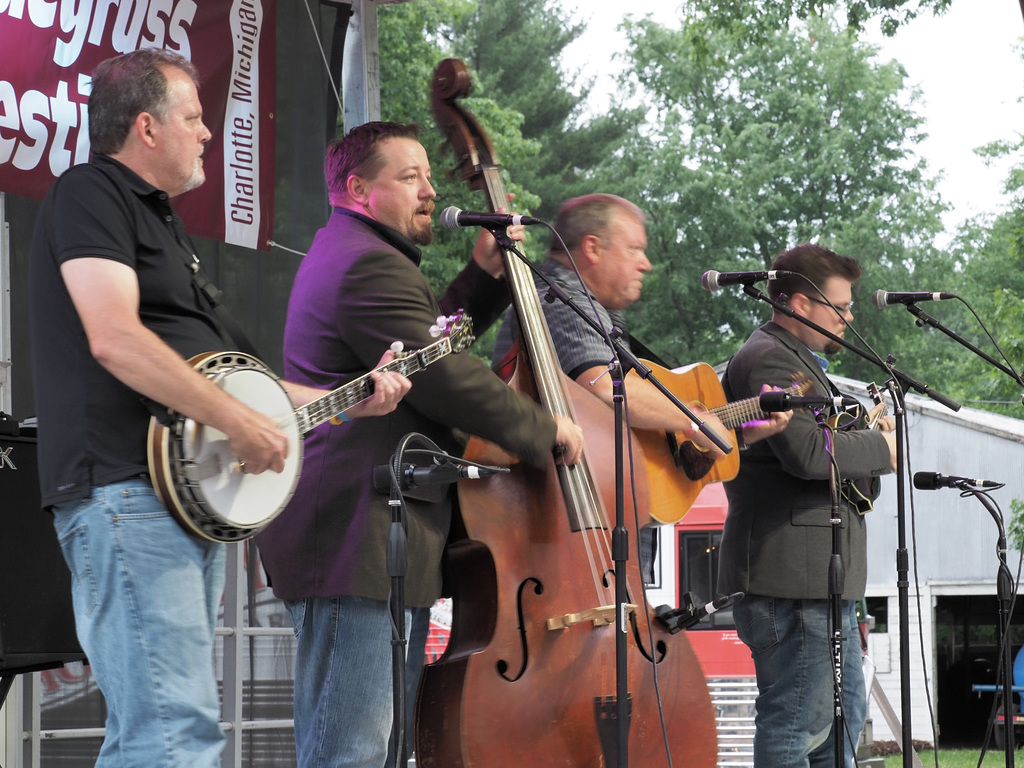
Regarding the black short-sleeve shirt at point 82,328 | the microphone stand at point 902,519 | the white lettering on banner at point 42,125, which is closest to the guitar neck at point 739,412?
the microphone stand at point 902,519

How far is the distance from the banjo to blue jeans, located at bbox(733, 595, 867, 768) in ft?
6.94

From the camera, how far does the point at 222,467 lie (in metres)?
2.73

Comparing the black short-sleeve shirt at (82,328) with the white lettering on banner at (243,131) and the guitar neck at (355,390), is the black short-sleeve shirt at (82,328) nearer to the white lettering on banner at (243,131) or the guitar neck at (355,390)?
the guitar neck at (355,390)

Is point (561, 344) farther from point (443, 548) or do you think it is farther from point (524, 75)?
point (524, 75)

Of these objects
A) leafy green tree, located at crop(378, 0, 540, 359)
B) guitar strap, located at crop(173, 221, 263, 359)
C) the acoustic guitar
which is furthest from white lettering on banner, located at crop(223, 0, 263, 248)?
leafy green tree, located at crop(378, 0, 540, 359)

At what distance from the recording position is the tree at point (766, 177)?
1257 inches

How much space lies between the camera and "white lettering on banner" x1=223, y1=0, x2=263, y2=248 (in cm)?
577

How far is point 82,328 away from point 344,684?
1.15 meters

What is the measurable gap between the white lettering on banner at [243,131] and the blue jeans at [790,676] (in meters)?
2.86

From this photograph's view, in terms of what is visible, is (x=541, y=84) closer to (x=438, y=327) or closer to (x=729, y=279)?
(x=729, y=279)

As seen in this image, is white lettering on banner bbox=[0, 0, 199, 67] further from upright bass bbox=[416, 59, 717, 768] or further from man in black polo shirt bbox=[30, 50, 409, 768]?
A: man in black polo shirt bbox=[30, 50, 409, 768]

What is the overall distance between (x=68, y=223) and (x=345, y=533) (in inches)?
42.8

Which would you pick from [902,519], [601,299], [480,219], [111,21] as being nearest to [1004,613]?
[902,519]

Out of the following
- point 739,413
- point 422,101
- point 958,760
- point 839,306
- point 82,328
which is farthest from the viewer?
point 422,101
